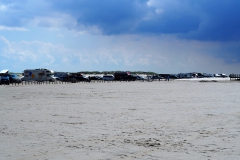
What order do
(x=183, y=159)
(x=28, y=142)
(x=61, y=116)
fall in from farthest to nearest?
1. (x=61, y=116)
2. (x=28, y=142)
3. (x=183, y=159)

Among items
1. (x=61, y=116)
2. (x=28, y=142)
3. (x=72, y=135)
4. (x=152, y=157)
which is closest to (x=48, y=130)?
(x=72, y=135)

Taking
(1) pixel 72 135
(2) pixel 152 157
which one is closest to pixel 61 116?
(1) pixel 72 135

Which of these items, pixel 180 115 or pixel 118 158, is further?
pixel 180 115

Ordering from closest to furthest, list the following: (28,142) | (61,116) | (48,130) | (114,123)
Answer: (28,142) < (48,130) < (114,123) < (61,116)

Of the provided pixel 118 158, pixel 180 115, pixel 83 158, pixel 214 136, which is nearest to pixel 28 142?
pixel 83 158

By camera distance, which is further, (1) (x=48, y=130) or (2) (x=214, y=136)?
(1) (x=48, y=130)

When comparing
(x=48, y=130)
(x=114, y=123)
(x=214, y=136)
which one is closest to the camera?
(x=214, y=136)

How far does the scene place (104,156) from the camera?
8.30m

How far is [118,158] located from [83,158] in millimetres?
→ 835

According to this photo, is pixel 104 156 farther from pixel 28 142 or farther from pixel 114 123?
pixel 114 123

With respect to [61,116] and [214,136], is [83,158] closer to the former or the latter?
[214,136]

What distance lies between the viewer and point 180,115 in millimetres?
16047

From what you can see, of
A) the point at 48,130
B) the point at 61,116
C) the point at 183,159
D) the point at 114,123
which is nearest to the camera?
the point at 183,159

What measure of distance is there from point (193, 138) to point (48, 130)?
502 centimetres
